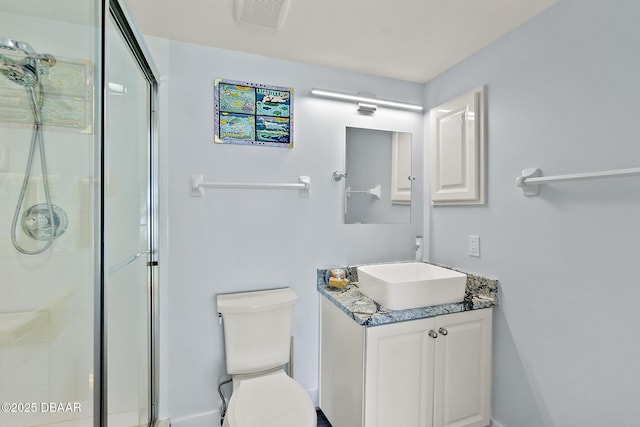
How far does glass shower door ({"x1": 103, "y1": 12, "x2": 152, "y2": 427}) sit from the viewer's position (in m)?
1.01

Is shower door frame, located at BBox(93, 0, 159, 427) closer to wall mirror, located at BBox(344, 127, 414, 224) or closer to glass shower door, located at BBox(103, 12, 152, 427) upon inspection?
glass shower door, located at BBox(103, 12, 152, 427)

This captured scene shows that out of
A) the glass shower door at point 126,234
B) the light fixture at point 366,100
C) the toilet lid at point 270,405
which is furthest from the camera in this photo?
the light fixture at point 366,100

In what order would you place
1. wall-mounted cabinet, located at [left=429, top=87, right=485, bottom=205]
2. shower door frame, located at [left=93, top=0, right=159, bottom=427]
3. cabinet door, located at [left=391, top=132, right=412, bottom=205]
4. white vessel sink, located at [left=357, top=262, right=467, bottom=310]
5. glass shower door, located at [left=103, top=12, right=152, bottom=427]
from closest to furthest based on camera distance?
shower door frame, located at [left=93, top=0, right=159, bottom=427] < glass shower door, located at [left=103, top=12, right=152, bottom=427] < white vessel sink, located at [left=357, top=262, right=467, bottom=310] < wall-mounted cabinet, located at [left=429, top=87, right=485, bottom=205] < cabinet door, located at [left=391, top=132, right=412, bottom=205]

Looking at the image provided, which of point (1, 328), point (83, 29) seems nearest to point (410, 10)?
point (83, 29)

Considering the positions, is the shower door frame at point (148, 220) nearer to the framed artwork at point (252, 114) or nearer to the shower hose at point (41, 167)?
the shower hose at point (41, 167)

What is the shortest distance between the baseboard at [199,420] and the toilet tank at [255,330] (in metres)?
0.36

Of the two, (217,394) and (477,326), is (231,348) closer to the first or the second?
(217,394)

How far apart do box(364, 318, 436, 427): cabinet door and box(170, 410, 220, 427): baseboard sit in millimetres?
910

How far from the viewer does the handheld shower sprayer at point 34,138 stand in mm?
751

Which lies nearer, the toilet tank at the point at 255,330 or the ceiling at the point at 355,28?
the ceiling at the point at 355,28

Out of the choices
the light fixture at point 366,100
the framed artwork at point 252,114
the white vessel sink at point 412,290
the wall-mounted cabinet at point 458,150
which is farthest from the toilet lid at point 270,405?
the light fixture at point 366,100

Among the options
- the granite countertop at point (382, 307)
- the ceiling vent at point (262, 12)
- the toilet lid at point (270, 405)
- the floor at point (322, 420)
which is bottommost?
the floor at point (322, 420)

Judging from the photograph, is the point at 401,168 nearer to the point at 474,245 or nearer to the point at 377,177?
the point at 377,177

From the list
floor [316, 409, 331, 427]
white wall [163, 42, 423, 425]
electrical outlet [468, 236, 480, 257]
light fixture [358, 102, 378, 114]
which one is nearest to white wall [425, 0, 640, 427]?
electrical outlet [468, 236, 480, 257]
